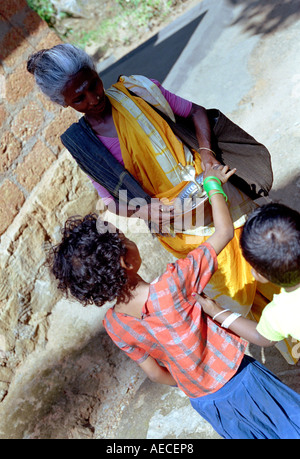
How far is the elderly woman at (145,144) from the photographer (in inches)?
76.4

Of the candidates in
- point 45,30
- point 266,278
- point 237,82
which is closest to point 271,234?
point 266,278

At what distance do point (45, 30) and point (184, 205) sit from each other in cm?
216

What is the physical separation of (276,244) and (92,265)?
658mm

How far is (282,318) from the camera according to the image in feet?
5.07

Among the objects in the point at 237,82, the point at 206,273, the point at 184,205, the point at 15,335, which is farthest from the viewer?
the point at 237,82

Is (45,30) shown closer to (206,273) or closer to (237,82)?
(237,82)

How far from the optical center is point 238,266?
82.4 inches

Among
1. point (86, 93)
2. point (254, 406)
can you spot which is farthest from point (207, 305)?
point (86, 93)

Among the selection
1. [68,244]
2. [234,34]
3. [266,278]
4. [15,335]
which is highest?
[68,244]

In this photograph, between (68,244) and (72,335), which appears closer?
(68,244)

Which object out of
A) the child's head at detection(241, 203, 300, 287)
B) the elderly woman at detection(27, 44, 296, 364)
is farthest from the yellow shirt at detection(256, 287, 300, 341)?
the elderly woman at detection(27, 44, 296, 364)

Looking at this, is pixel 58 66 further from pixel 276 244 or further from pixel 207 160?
pixel 276 244

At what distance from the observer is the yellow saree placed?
78.1 inches

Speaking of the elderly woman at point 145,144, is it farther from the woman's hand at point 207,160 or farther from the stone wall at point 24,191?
the stone wall at point 24,191
